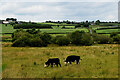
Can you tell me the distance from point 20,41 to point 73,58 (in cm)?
3892

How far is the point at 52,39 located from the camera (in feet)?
208

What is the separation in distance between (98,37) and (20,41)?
3525 centimetres

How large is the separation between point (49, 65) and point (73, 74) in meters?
4.30

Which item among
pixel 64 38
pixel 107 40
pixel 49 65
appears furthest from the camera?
pixel 107 40

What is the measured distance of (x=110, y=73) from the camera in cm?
1235

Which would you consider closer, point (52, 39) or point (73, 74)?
point (73, 74)

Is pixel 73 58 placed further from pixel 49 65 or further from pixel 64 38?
pixel 64 38

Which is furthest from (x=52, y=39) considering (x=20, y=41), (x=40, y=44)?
(x=20, y=41)

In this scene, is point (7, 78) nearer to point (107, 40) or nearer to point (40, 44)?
point (40, 44)

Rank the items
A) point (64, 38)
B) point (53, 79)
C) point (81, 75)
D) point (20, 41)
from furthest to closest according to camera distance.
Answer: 1. point (64, 38)
2. point (20, 41)
3. point (81, 75)
4. point (53, 79)

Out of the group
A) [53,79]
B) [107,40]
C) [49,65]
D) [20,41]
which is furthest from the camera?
[107,40]

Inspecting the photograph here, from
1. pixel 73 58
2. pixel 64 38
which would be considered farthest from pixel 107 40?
pixel 73 58

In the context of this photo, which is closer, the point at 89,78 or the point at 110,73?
the point at 89,78

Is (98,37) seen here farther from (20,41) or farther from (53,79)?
(53,79)
